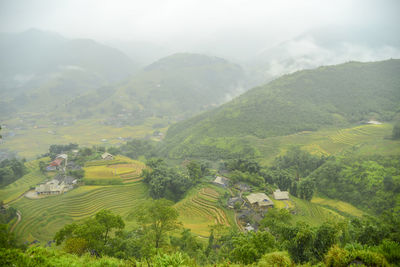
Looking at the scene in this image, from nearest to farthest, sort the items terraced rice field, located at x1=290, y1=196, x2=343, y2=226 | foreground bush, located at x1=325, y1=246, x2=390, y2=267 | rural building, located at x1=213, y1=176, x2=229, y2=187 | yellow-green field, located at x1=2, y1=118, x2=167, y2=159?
foreground bush, located at x1=325, y1=246, x2=390, y2=267 → terraced rice field, located at x1=290, y1=196, x2=343, y2=226 → rural building, located at x1=213, y1=176, x2=229, y2=187 → yellow-green field, located at x1=2, y1=118, x2=167, y2=159

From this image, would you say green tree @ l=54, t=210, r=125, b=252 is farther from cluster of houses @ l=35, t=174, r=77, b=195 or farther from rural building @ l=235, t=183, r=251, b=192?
rural building @ l=235, t=183, r=251, b=192

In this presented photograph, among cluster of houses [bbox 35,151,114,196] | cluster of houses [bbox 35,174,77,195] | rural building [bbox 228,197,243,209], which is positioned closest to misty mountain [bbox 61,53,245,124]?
cluster of houses [bbox 35,151,114,196]

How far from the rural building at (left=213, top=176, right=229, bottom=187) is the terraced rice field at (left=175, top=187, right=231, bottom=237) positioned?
188 centimetres

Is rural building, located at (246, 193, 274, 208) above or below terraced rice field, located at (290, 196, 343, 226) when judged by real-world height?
above

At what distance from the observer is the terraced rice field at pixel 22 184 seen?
1194 inches

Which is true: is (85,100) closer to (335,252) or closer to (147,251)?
(147,251)

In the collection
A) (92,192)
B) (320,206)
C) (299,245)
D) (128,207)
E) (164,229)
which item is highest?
(299,245)

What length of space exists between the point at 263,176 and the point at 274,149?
62.5 ft

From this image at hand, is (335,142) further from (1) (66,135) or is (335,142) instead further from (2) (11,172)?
(1) (66,135)

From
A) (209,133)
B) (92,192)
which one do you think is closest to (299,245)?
(92,192)

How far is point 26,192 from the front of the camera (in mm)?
31297

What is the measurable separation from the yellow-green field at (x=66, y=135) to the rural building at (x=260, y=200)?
63563 mm

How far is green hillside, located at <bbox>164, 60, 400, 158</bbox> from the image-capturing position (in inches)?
2328

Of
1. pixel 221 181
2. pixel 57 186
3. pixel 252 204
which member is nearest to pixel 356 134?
pixel 221 181
